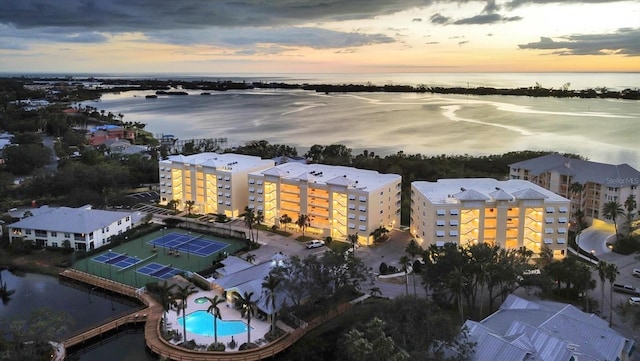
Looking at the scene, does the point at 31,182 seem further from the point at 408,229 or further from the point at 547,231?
the point at 547,231

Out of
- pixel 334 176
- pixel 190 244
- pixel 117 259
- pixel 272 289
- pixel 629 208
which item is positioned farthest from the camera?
pixel 334 176

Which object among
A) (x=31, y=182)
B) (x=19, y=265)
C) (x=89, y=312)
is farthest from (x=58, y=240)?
(x=31, y=182)

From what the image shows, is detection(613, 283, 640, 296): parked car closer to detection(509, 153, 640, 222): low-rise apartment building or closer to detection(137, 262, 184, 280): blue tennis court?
detection(509, 153, 640, 222): low-rise apartment building

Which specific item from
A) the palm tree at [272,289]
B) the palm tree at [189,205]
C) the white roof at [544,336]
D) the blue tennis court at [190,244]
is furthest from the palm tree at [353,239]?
the palm tree at [189,205]

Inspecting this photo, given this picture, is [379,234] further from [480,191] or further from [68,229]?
[68,229]

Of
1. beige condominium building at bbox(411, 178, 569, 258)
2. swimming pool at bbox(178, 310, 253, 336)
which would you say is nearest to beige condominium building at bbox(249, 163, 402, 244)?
beige condominium building at bbox(411, 178, 569, 258)

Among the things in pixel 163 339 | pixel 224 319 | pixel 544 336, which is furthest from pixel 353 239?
pixel 544 336
